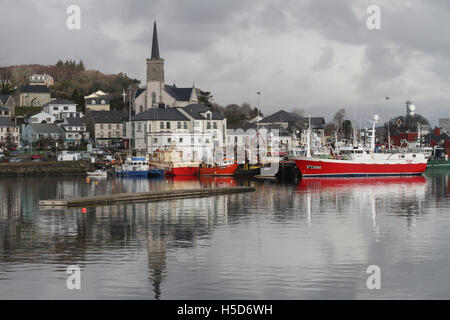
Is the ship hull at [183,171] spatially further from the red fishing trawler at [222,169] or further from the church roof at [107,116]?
the church roof at [107,116]

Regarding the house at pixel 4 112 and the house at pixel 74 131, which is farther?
the house at pixel 4 112

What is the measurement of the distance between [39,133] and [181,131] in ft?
99.9

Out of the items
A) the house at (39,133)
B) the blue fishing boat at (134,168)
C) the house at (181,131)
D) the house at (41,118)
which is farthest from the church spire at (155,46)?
the blue fishing boat at (134,168)

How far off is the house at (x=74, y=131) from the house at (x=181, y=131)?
1191 cm

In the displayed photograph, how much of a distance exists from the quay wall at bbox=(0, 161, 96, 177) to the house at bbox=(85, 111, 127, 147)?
26.1 metres

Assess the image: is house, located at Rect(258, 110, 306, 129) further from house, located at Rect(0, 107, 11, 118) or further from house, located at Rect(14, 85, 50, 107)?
house, located at Rect(0, 107, 11, 118)

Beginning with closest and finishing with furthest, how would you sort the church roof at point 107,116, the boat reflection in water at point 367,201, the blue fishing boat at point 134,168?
1. the boat reflection in water at point 367,201
2. the blue fishing boat at point 134,168
3. the church roof at point 107,116

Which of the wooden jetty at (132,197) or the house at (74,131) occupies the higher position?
the house at (74,131)

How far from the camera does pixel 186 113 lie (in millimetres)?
116062

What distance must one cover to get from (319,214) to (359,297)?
20553mm

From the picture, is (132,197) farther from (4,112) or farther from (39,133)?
(4,112)

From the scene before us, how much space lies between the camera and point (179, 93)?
13950 cm

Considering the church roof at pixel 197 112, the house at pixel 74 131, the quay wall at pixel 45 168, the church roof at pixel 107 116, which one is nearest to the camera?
the quay wall at pixel 45 168

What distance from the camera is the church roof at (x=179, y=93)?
13702 centimetres
